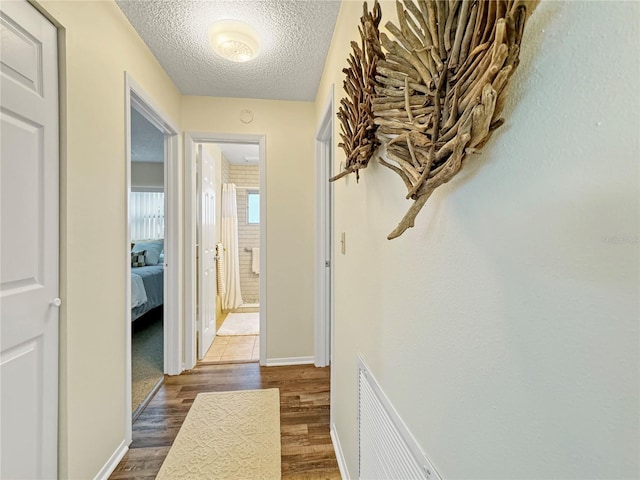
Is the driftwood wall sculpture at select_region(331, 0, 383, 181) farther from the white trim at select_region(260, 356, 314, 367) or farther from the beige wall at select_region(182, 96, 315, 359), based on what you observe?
the white trim at select_region(260, 356, 314, 367)

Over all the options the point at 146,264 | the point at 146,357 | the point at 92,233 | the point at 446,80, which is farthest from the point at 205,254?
the point at 446,80

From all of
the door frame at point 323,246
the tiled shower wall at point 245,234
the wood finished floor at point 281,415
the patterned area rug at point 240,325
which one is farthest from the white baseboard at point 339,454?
the tiled shower wall at point 245,234

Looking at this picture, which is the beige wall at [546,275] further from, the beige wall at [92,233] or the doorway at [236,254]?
the doorway at [236,254]

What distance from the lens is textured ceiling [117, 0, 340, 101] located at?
1.55m

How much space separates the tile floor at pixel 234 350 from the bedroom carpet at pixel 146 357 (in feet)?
1.42

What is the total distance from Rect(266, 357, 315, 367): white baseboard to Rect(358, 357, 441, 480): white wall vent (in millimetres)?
1563

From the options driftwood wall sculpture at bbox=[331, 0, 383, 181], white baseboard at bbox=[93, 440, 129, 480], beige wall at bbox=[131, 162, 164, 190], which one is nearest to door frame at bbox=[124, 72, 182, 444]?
white baseboard at bbox=[93, 440, 129, 480]

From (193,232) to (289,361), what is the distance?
1436mm

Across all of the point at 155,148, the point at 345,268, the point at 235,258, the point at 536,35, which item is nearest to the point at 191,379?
the point at 345,268

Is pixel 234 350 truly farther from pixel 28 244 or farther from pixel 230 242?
pixel 28 244

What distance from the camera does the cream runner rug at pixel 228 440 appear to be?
1450 millimetres

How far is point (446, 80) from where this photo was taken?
1.62 feet

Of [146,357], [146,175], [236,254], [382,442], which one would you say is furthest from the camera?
[146,175]

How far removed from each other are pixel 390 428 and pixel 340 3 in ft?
6.33
